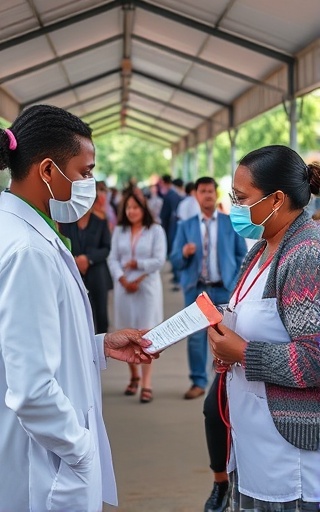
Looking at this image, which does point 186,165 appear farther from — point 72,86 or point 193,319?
point 193,319

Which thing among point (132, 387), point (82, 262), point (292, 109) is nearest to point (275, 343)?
point (82, 262)

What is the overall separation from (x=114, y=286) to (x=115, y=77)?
12756 mm

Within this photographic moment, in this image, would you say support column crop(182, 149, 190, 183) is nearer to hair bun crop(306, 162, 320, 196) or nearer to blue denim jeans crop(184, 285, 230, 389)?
blue denim jeans crop(184, 285, 230, 389)

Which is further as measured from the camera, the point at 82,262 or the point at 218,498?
the point at 82,262

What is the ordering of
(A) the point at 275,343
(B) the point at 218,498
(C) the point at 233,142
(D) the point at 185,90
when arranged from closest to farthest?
1. (A) the point at 275,343
2. (B) the point at 218,498
3. (D) the point at 185,90
4. (C) the point at 233,142

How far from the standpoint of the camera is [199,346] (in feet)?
22.9

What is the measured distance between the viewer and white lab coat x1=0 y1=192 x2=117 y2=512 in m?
1.96

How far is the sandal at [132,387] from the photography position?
24.1 ft

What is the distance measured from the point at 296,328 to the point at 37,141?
0.97 meters

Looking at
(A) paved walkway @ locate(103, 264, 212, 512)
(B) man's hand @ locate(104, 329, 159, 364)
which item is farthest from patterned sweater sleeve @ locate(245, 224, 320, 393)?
(A) paved walkway @ locate(103, 264, 212, 512)

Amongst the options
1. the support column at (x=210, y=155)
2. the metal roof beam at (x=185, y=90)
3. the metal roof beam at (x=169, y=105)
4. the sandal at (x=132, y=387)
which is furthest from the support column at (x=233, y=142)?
the sandal at (x=132, y=387)

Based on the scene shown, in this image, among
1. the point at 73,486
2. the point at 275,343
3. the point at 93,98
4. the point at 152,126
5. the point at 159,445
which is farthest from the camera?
the point at 152,126

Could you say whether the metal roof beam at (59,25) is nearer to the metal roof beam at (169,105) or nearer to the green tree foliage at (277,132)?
the metal roof beam at (169,105)

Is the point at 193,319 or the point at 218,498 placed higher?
the point at 193,319
